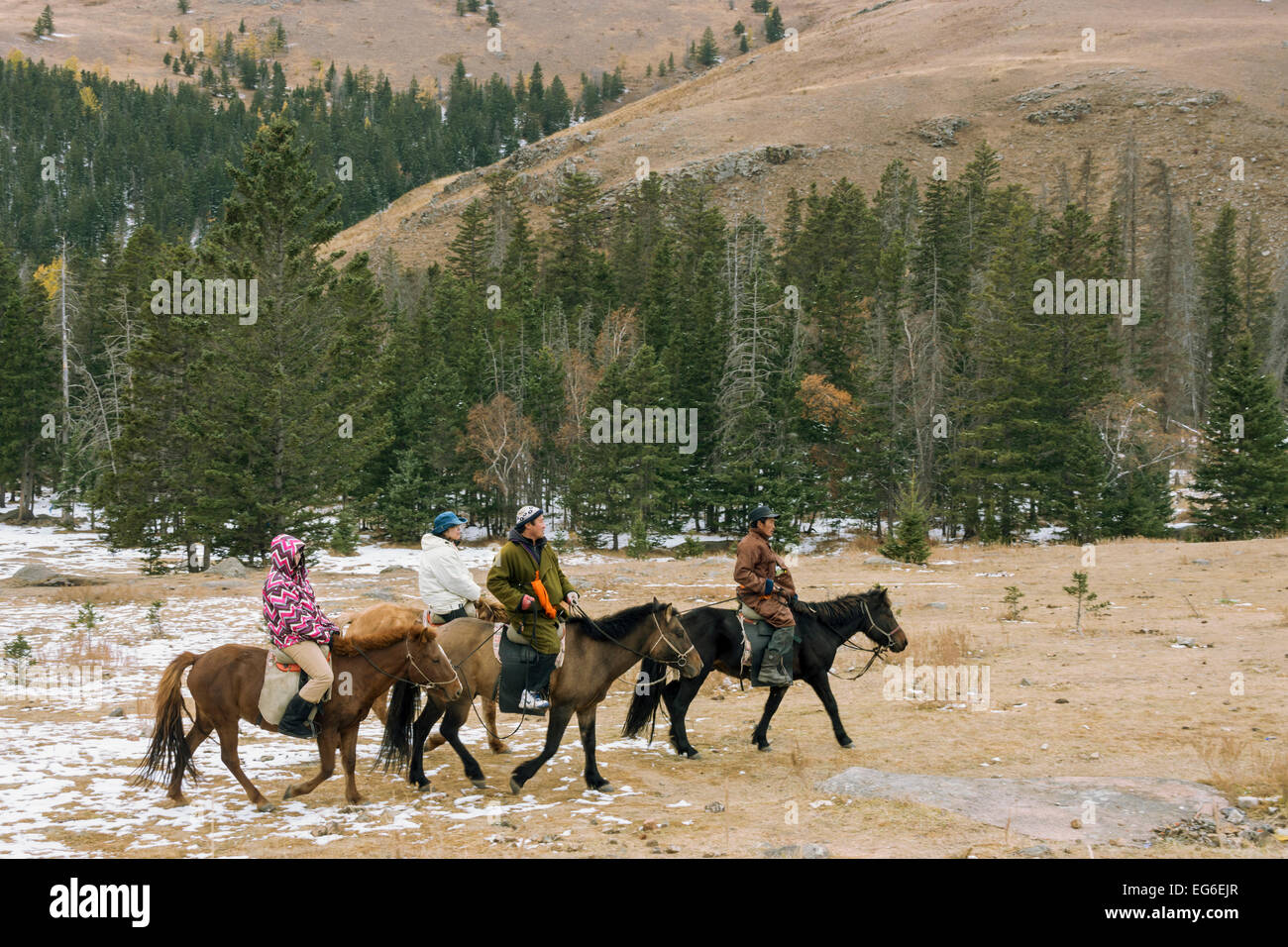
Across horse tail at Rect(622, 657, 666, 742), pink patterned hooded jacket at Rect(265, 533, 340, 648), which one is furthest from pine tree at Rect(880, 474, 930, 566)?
pink patterned hooded jacket at Rect(265, 533, 340, 648)

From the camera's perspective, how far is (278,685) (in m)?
8.62

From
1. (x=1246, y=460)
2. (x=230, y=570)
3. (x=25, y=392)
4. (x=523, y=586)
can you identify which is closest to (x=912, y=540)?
(x=1246, y=460)

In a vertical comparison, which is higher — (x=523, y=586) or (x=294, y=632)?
(x=523, y=586)

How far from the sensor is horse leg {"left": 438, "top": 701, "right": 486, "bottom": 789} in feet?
31.6

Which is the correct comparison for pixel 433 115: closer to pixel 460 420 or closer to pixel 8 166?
pixel 8 166

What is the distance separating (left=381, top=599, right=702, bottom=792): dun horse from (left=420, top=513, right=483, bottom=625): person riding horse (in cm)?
59

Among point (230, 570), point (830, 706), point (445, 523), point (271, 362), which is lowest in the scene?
point (230, 570)

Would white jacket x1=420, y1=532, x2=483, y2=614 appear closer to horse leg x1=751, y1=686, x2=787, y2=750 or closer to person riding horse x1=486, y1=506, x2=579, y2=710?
person riding horse x1=486, y1=506, x2=579, y2=710

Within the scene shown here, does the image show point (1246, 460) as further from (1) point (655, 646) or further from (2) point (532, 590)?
(2) point (532, 590)

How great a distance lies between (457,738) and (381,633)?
1521mm

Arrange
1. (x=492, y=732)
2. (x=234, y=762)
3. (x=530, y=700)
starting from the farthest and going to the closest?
(x=492, y=732) → (x=530, y=700) → (x=234, y=762)

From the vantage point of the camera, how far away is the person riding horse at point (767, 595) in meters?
11.3

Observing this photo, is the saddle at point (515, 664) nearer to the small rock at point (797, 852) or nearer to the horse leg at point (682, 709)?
the horse leg at point (682, 709)

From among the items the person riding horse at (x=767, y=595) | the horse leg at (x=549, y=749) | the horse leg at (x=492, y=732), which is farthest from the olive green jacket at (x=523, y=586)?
the person riding horse at (x=767, y=595)
